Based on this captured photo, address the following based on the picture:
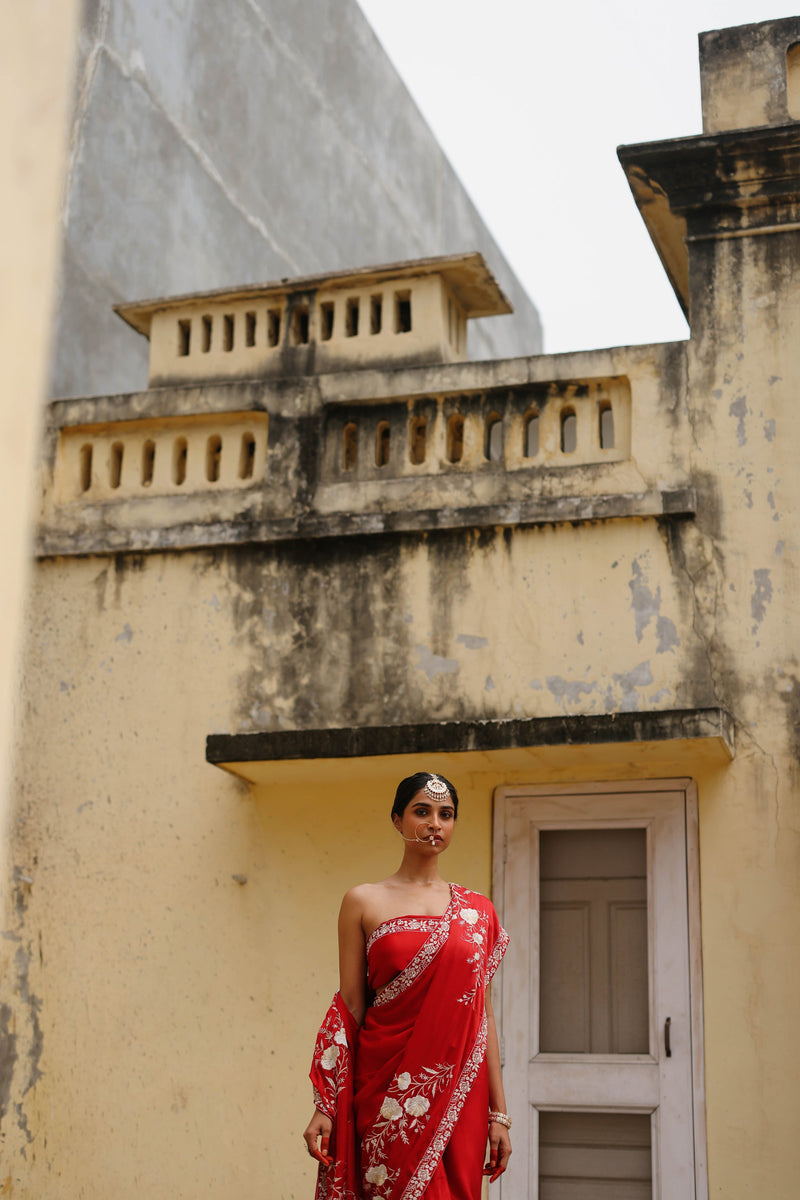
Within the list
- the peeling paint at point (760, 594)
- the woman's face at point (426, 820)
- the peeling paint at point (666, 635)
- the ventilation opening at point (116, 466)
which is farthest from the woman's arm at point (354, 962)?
the ventilation opening at point (116, 466)

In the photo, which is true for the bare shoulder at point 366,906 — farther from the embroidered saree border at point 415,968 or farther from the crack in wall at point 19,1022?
the crack in wall at point 19,1022

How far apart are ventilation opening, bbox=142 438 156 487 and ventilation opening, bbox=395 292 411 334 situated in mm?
1238

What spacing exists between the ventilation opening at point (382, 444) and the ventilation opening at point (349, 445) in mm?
105

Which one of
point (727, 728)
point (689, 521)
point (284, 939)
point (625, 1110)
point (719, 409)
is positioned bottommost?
point (625, 1110)

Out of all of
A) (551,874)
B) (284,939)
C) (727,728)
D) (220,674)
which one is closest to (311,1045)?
(284,939)

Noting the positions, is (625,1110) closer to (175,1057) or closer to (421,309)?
(175,1057)

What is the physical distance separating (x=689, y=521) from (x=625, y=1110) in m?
2.22

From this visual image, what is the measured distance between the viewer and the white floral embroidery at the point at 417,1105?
3936 mm

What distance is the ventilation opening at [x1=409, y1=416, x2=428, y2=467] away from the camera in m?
6.26

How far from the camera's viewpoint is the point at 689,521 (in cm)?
572

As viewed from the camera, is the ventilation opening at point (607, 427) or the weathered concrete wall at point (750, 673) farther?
the ventilation opening at point (607, 427)

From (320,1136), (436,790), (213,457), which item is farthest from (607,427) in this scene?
(320,1136)

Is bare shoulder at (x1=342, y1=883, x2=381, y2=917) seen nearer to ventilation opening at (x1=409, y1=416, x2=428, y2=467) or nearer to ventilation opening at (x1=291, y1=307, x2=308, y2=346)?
ventilation opening at (x1=409, y1=416, x2=428, y2=467)

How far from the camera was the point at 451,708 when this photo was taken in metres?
5.80
